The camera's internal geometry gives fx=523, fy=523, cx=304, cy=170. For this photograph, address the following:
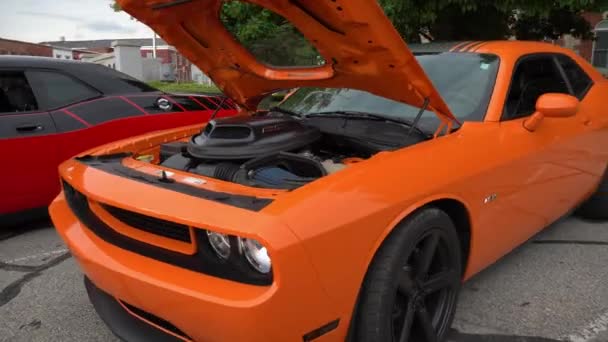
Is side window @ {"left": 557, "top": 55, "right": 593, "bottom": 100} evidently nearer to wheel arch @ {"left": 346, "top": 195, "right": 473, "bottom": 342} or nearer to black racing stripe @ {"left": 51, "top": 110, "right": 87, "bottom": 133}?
wheel arch @ {"left": 346, "top": 195, "right": 473, "bottom": 342}

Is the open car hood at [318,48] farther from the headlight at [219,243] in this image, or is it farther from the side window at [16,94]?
the side window at [16,94]

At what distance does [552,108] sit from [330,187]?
4.85 feet

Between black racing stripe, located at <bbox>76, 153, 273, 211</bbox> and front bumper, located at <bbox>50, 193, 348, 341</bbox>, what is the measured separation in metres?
0.25

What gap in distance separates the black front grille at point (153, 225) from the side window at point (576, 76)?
288 centimetres

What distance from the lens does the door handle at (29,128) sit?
3.79 m

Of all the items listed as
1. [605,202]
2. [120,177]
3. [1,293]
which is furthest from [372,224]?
[605,202]

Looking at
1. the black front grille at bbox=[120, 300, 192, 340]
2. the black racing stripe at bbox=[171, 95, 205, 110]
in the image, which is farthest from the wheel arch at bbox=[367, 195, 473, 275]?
the black racing stripe at bbox=[171, 95, 205, 110]

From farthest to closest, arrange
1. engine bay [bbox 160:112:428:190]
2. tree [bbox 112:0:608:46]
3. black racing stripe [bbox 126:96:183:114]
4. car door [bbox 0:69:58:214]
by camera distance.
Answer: tree [bbox 112:0:608:46], black racing stripe [bbox 126:96:183:114], car door [bbox 0:69:58:214], engine bay [bbox 160:112:428:190]

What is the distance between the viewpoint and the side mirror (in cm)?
266

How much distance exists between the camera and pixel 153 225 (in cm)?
192

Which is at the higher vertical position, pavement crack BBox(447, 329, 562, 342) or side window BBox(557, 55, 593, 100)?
side window BBox(557, 55, 593, 100)

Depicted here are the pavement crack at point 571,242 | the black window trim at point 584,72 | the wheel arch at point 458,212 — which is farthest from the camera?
the pavement crack at point 571,242

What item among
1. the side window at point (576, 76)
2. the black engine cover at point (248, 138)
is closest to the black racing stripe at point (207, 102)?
the black engine cover at point (248, 138)

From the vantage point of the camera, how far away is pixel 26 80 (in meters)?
4.04
